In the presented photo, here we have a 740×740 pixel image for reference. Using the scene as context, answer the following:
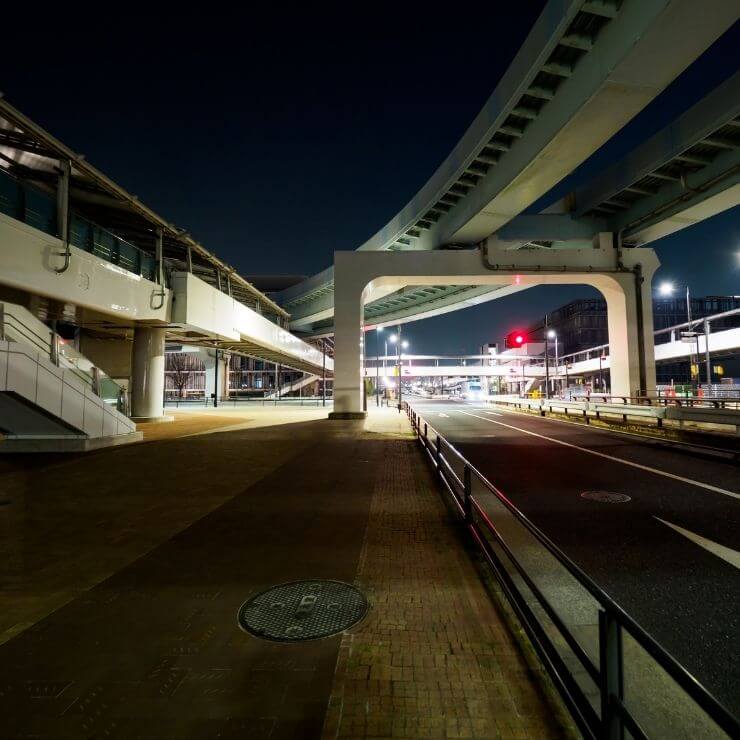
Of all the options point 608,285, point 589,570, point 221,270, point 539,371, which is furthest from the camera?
point 539,371

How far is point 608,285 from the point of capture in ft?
82.9

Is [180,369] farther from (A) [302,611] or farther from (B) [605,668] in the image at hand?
(B) [605,668]

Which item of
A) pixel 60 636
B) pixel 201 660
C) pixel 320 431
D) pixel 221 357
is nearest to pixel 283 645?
pixel 201 660

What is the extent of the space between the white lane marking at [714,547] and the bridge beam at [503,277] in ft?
65.7

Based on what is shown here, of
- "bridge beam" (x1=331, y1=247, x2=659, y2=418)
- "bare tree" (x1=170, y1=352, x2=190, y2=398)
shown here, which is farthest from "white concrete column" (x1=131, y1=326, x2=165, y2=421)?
"bare tree" (x1=170, y1=352, x2=190, y2=398)

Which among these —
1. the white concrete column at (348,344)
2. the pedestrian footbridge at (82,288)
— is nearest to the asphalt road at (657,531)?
the pedestrian footbridge at (82,288)

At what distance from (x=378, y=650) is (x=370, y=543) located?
2169 millimetres

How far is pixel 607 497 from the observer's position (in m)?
7.31

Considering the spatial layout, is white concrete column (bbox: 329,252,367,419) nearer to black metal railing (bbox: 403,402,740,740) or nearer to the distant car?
black metal railing (bbox: 403,402,740,740)

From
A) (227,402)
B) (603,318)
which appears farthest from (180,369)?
(603,318)

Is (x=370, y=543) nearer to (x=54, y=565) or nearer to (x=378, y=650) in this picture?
(x=378, y=650)

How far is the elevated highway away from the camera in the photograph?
11.0m

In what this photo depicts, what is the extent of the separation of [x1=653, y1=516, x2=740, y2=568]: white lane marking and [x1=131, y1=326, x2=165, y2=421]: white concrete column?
23.6 meters

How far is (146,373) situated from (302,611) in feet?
76.0
